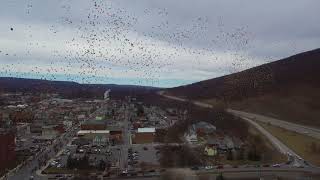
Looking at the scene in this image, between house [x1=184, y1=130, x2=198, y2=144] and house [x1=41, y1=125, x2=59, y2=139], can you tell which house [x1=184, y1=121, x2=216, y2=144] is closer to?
house [x1=184, y1=130, x2=198, y2=144]

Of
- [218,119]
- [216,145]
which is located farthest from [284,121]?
[216,145]

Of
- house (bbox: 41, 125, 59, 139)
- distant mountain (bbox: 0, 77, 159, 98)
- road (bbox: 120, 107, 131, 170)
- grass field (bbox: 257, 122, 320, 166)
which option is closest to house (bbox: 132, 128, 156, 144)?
road (bbox: 120, 107, 131, 170)

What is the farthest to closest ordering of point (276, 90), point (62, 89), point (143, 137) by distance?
point (62, 89) < point (276, 90) < point (143, 137)

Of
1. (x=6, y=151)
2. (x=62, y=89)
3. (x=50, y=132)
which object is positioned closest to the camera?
(x=6, y=151)

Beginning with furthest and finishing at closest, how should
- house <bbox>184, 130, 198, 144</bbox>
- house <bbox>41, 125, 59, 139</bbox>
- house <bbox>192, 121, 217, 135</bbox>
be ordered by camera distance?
1. house <bbox>41, 125, 59, 139</bbox>
2. house <bbox>192, 121, 217, 135</bbox>
3. house <bbox>184, 130, 198, 144</bbox>

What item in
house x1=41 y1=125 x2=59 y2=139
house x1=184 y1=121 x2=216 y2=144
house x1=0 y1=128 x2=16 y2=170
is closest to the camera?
house x1=0 y1=128 x2=16 y2=170

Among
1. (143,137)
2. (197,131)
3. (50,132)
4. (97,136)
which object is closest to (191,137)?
(197,131)

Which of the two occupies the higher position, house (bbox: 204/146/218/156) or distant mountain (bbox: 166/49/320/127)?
distant mountain (bbox: 166/49/320/127)

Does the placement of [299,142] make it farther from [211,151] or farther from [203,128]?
[203,128]

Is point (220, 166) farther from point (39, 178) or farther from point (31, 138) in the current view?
point (31, 138)
